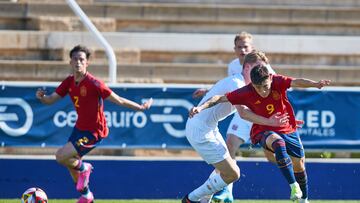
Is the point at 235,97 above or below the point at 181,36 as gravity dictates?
above

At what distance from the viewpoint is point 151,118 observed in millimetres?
13742

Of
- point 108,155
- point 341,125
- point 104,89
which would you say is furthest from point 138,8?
point 104,89

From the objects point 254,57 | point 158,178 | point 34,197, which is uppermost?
point 254,57

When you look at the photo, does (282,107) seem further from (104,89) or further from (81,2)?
(81,2)

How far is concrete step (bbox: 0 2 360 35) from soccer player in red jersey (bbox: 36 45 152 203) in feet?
21.9

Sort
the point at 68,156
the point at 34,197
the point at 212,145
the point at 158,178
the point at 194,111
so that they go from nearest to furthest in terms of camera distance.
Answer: the point at 194,111, the point at 212,145, the point at 34,197, the point at 68,156, the point at 158,178

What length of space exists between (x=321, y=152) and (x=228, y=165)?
379 centimetres

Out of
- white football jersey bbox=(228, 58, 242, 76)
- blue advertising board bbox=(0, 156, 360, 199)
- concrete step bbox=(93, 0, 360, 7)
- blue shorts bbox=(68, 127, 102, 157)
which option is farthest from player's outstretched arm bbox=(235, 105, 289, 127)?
concrete step bbox=(93, 0, 360, 7)

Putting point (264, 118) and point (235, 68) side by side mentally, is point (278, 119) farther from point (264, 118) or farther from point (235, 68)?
point (235, 68)

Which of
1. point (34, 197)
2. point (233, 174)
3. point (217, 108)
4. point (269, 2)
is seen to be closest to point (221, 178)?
point (233, 174)

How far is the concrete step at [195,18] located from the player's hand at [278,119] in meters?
8.12

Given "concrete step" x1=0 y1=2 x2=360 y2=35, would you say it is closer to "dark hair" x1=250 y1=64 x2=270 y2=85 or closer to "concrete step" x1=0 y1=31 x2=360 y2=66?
"concrete step" x1=0 y1=31 x2=360 y2=66

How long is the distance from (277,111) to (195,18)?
8.43 meters

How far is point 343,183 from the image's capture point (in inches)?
530
